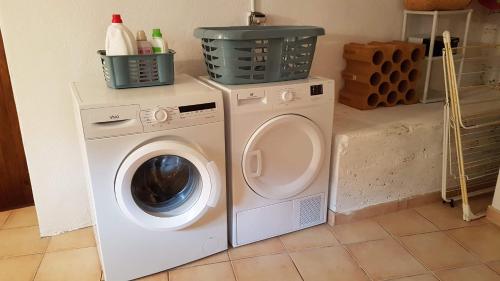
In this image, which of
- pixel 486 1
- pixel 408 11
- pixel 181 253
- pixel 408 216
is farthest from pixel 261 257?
pixel 486 1

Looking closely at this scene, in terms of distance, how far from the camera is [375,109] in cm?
260

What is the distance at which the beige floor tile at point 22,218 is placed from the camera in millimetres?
2258

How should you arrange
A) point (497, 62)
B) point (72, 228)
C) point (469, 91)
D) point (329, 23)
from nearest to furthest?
point (72, 228) < point (329, 23) < point (469, 91) < point (497, 62)

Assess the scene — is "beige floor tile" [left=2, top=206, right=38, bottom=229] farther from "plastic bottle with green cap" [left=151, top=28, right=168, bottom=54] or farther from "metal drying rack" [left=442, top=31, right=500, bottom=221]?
"metal drying rack" [left=442, top=31, right=500, bottom=221]

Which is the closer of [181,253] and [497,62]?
[181,253]

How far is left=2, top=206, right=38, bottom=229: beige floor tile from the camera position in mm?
2258

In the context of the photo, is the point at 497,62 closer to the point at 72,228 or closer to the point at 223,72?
the point at 223,72

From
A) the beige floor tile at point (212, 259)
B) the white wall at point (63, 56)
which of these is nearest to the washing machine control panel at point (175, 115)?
the white wall at point (63, 56)

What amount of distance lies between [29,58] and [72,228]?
99 cm

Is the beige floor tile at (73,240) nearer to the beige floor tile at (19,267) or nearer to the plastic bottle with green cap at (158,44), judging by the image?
the beige floor tile at (19,267)

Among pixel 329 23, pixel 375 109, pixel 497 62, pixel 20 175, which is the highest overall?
pixel 329 23

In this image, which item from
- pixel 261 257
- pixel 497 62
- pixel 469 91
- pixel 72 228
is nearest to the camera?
pixel 261 257

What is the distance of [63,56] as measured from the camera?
1935 mm

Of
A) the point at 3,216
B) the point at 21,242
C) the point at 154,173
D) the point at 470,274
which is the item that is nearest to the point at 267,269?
the point at 154,173
